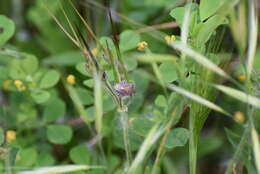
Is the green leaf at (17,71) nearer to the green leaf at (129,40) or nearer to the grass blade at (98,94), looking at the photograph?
the green leaf at (129,40)

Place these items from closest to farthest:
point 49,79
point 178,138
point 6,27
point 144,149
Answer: point 144,149
point 178,138
point 6,27
point 49,79

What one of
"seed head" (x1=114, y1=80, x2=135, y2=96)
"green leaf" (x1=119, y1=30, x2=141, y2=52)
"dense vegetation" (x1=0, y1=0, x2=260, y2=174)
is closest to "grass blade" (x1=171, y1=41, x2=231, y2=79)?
"dense vegetation" (x1=0, y1=0, x2=260, y2=174)

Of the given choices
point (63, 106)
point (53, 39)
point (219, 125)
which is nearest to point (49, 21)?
point (53, 39)

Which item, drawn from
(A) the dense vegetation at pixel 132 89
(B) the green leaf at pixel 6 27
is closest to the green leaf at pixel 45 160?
(A) the dense vegetation at pixel 132 89

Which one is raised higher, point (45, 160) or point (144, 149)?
point (144, 149)

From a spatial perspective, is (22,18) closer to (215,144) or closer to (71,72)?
(71,72)

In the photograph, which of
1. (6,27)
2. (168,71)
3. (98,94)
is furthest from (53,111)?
(98,94)

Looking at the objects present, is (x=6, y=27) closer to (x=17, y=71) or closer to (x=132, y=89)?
(x=17, y=71)
